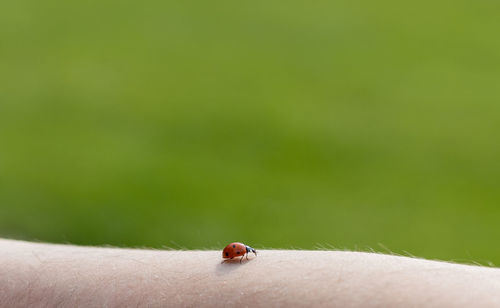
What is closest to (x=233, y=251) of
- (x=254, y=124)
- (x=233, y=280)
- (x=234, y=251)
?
(x=234, y=251)

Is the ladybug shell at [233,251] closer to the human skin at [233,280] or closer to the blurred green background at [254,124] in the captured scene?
the human skin at [233,280]

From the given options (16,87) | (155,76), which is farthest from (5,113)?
(155,76)

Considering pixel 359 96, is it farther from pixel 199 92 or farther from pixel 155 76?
pixel 155 76

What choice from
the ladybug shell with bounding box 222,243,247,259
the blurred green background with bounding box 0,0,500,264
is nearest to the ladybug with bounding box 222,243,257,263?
the ladybug shell with bounding box 222,243,247,259

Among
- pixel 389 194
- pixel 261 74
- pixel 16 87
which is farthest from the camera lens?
pixel 261 74

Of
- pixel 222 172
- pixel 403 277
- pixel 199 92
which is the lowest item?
pixel 222 172

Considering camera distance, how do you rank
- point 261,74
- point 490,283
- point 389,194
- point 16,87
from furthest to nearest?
point 261,74 < point 16,87 < point 389,194 < point 490,283

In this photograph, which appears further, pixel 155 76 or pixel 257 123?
pixel 155 76

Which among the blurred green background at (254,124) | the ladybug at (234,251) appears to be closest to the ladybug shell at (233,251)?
the ladybug at (234,251)

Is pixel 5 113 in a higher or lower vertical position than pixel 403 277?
lower
